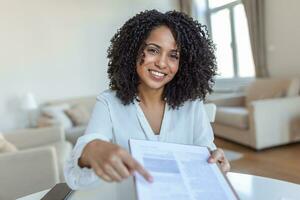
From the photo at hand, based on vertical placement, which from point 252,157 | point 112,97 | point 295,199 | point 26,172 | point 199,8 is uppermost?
point 199,8

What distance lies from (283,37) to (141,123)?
12.5 ft

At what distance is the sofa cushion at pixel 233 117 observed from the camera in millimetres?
3756

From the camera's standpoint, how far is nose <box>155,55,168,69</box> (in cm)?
99

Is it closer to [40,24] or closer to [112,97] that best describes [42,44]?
[40,24]

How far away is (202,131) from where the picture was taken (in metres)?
1.10

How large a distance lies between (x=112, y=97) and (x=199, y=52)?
32 centimetres

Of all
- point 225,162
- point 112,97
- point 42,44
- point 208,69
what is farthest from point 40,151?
point 42,44

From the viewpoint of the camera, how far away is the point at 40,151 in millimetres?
2125

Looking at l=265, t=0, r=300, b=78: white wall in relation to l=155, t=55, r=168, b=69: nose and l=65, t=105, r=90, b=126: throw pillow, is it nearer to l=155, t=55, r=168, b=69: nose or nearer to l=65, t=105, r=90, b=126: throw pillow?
l=65, t=105, r=90, b=126: throw pillow

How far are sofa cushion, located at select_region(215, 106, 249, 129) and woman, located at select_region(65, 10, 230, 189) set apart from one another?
106 inches

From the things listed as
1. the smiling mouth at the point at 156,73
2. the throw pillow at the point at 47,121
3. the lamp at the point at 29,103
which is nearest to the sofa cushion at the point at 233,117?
the throw pillow at the point at 47,121

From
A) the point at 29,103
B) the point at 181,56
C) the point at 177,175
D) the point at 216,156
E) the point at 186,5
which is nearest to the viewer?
the point at 177,175

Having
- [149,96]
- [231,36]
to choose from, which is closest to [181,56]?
[149,96]

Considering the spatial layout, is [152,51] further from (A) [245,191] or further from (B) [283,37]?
(B) [283,37]
